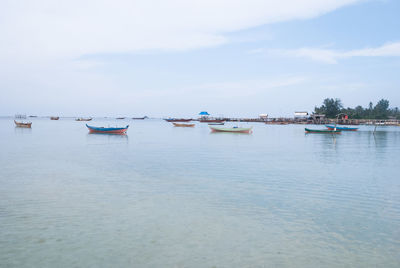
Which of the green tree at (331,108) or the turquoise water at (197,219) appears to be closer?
the turquoise water at (197,219)

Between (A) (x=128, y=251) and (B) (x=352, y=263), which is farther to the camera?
(A) (x=128, y=251)

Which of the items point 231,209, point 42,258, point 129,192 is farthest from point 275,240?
point 129,192

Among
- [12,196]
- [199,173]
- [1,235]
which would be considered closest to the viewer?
[1,235]

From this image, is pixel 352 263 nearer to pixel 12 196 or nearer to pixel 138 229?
pixel 138 229

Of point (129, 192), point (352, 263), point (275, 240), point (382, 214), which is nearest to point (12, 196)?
point (129, 192)

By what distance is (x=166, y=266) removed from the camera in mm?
5809

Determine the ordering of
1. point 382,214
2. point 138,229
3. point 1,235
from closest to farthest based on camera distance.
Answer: point 1,235 → point 138,229 → point 382,214

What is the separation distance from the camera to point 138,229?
7.63 m

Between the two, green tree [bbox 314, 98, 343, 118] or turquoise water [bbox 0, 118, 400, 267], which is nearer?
turquoise water [bbox 0, 118, 400, 267]

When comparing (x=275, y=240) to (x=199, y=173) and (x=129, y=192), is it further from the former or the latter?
(x=199, y=173)

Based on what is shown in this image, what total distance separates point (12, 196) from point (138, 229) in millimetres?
5805

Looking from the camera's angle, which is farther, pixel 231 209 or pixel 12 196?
pixel 12 196

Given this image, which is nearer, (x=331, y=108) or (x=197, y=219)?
(x=197, y=219)

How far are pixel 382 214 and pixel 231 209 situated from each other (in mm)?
4525
